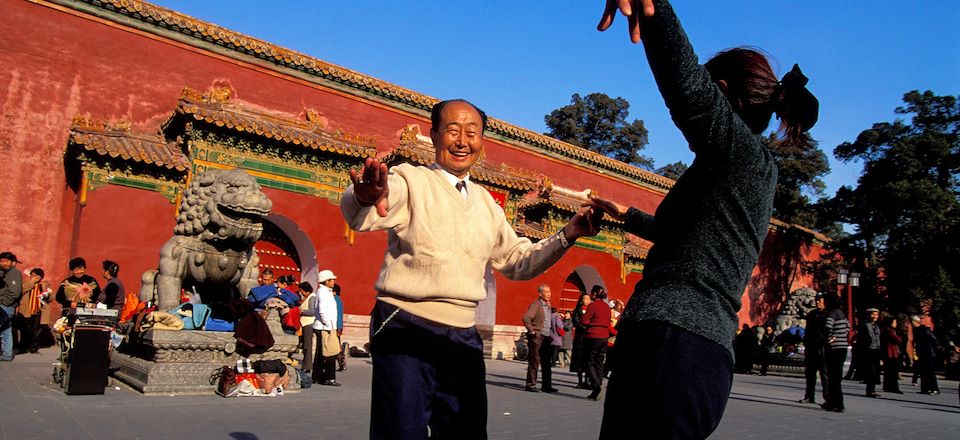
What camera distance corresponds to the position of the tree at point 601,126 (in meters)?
40.8

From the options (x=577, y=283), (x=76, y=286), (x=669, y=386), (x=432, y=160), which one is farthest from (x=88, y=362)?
(x=577, y=283)

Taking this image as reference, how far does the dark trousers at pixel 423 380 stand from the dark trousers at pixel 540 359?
23.0ft

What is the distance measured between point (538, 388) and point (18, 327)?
301 inches

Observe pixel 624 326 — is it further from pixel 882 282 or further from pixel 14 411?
pixel 882 282

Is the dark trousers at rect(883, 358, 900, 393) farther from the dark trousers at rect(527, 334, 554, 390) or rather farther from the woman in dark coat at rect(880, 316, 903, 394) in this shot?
the dark trousers at rect(527, 334, 554, 390)

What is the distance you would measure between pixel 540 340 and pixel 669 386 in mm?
8205

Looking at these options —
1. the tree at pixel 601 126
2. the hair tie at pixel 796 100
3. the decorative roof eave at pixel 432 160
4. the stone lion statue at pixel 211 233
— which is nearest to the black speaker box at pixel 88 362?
the stone lion statue at pixel 211 233

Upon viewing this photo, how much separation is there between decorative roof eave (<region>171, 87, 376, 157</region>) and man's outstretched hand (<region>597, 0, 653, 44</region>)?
11459 millimetres

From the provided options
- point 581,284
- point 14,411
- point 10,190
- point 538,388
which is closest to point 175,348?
point 14,411

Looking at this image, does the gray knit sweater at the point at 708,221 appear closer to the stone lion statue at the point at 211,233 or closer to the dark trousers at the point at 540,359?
the stone lion statue at the point at 211,233

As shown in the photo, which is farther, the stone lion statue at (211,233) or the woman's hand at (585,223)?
the stone lion statue at (211,233)

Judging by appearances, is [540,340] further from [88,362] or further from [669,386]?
[669,386]

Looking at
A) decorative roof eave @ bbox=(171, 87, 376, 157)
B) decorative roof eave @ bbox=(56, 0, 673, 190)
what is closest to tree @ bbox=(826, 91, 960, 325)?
decorative roof eave @ bbox=(56, 0, 673, 190)

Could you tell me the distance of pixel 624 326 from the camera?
1.89m
